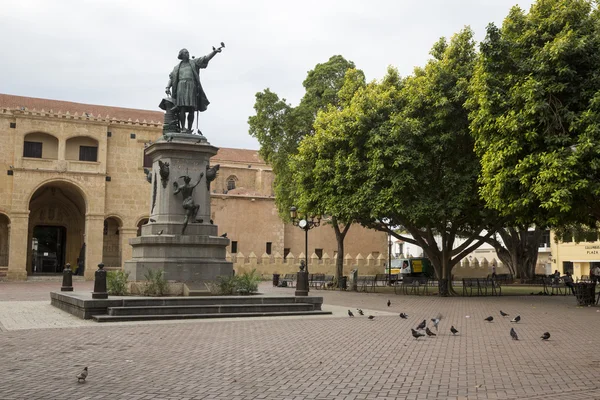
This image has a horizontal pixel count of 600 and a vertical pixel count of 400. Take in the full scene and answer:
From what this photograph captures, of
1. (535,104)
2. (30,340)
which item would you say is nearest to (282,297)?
(30,340)

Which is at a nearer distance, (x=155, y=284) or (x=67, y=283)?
(x=155, y=284)

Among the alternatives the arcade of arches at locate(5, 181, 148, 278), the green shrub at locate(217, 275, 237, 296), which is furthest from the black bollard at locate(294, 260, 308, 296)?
the arcade of arches at locate(5, 181, 148, 278)

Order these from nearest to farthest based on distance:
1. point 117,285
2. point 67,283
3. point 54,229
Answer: point 117,285 < point 67,283 < point 54,229

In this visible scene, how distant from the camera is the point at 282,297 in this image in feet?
53.6

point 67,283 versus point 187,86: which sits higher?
point 187,86

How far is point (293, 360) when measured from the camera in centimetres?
895

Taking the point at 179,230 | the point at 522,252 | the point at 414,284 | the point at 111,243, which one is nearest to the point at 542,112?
the point at 179,230

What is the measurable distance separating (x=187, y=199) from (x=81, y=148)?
94.3 ft

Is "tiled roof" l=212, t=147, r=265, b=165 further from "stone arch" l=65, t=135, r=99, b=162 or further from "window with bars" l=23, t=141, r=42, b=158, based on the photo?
"window with bars" l=23, t=141, r=42, b=158

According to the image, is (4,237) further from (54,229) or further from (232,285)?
(232,285)

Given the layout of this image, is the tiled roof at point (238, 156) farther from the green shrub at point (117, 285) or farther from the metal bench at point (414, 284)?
the green shrub at point (117, 285)

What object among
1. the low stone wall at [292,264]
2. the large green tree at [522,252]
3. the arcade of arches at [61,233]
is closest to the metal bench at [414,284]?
the large green tree at [522,252]

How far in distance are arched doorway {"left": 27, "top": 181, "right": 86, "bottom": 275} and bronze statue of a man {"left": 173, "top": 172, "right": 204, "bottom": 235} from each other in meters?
29.1

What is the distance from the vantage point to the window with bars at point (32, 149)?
40812 millimetres
